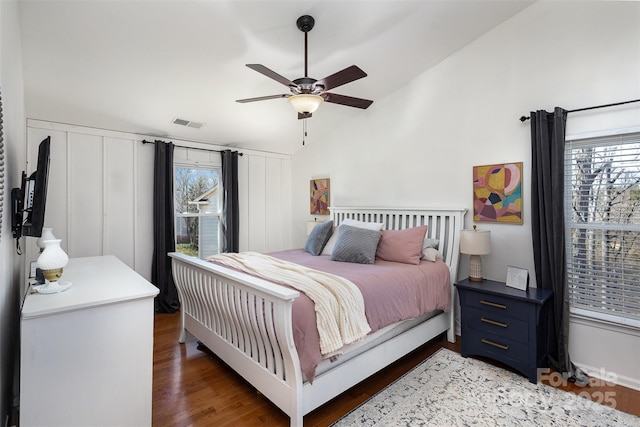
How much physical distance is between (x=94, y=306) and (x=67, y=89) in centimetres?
245

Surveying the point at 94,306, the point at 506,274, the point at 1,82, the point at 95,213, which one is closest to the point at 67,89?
the point at 95,213

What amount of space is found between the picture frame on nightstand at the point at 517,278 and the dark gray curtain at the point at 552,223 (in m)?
0.16

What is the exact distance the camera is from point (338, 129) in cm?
466

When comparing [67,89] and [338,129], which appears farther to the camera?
[338,129]

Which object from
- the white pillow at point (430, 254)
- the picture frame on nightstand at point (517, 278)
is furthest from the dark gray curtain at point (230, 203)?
the picture frame on nightstand at point (517, 278)

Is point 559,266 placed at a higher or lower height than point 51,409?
higher

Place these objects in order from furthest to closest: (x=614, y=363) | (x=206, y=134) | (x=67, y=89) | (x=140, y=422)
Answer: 1. (x=206, y=134)
2. (x=67, y=89)
3. (x=614, y=363)
4. (x=140, y=422)

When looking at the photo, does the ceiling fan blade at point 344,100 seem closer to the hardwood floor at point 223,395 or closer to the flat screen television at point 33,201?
the flat screen television at point 33,201

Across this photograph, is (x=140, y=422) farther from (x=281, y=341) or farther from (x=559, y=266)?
(x=559, y=266)

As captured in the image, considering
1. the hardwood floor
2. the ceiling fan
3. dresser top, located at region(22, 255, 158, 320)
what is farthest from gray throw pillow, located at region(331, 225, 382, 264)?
dresser top, located at region(22, 255, 158, 320)

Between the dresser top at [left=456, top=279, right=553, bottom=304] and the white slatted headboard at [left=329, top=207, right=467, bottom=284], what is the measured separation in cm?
33

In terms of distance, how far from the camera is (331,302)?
2.03m

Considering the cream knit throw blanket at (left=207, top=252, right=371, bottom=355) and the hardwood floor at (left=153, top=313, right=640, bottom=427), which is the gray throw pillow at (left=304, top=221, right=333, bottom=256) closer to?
the cream knit throw blanket at (left=207, top=252, right=371, bottom=355)

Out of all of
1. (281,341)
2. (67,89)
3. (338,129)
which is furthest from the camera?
(338,129)
